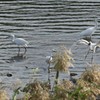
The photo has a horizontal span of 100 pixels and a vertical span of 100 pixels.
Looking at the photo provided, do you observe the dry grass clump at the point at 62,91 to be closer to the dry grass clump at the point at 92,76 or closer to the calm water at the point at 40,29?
the dry grass clump at the point at 92,76

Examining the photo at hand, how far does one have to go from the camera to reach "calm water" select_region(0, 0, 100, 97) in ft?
49.0

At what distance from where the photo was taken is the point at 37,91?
635cm

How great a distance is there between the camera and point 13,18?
2270 cm

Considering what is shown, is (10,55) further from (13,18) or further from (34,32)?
(13,18)

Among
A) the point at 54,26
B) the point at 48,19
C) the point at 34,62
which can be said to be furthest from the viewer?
the point at 48,19

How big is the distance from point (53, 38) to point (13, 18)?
168 inches

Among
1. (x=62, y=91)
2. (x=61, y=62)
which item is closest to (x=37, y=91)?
(x=62, y=91)

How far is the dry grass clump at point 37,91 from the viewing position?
6.30 metres

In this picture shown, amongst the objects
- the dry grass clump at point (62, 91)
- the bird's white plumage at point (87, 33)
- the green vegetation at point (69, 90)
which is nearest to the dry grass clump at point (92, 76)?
the green vegetation at point (69, 90)

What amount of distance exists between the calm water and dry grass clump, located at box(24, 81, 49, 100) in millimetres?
5515

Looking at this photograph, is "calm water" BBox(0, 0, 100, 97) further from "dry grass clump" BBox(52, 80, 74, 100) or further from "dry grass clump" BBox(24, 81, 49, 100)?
"dry grass clump" BBox(52, 80, 74, 100)

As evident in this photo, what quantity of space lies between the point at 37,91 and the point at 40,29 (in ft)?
46.7

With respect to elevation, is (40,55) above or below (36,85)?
below

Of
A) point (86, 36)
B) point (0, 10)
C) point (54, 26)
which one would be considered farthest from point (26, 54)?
point (0, 10)
